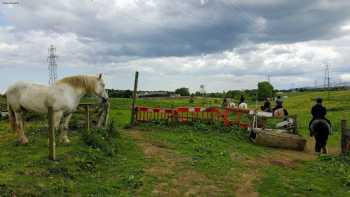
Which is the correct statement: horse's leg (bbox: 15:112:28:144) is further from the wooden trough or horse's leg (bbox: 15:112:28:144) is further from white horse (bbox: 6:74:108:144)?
the wooden trough

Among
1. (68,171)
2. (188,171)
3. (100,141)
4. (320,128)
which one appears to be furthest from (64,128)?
(320,128)

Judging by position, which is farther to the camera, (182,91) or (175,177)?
(182,91)

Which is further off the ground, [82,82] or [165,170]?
[82,82]

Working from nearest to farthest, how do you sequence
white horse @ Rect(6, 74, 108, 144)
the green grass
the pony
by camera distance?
the green grass, white horse @ Rect(6, 74, 108, 144), the pony

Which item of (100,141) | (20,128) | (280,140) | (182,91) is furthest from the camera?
(182,91)

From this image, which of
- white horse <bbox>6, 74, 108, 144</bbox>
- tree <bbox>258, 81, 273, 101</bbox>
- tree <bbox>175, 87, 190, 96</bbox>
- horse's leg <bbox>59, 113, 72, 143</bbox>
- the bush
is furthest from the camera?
tree <bbox>175, 87, 190, 96</bbox>

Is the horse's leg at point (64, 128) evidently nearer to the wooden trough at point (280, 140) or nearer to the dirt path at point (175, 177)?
the dirt path at point (175, 177)

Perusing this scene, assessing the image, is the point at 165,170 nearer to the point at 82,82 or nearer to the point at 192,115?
the point at 82,82

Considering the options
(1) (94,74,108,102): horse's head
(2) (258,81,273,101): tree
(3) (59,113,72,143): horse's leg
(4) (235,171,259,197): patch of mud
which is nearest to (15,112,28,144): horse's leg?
(3) (59,113,72,143): horse's leg

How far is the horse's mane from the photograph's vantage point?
1112 cm

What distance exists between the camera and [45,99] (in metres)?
10.4

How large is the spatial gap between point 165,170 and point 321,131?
25.0 feet

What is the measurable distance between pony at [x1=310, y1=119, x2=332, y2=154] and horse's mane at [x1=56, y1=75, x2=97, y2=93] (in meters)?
8.34

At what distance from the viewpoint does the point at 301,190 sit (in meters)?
8.59
